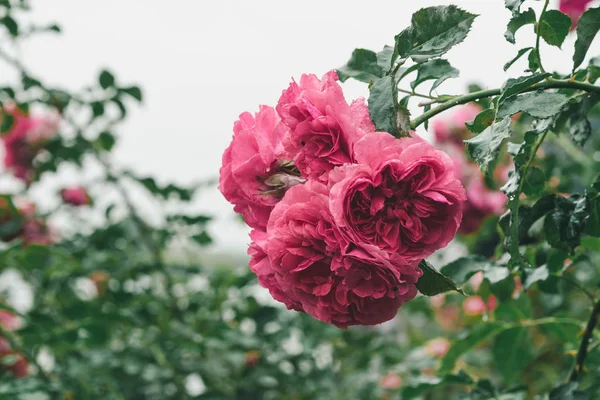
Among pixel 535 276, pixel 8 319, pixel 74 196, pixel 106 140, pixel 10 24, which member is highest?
pixel 10 24

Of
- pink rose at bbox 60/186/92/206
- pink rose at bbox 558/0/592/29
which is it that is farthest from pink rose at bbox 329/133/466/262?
pink rose at bbox 60/186/92/206

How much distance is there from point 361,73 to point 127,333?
40.5 inches

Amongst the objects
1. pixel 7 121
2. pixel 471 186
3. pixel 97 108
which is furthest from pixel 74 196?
pixel 471 186

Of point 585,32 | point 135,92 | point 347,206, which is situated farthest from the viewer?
point 135,92

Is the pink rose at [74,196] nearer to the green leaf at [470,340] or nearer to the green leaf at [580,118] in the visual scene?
the green leaf at [470,340]

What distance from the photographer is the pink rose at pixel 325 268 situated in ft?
1.41

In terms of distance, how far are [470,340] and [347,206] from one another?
48 cm

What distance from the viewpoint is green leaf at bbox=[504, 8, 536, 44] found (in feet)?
1.59

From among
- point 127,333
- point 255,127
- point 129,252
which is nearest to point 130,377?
point 127,333

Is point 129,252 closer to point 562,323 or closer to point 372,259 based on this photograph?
point 562,323

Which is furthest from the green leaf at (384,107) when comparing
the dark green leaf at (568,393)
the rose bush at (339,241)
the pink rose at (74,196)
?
the pink rose at (74,196)

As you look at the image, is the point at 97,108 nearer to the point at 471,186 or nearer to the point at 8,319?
the point at 8,319

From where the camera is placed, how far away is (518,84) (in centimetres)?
44

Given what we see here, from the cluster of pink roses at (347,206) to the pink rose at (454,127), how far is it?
1.44m
